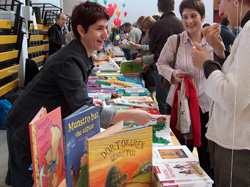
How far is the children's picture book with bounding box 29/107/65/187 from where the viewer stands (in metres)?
0.80

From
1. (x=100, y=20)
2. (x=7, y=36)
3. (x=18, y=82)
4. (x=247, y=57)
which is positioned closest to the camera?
(x=247, y=57)

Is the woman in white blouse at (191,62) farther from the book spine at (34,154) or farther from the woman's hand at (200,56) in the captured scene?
the book spine at (34,154)

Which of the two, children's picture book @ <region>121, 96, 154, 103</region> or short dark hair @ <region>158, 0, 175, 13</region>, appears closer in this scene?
children's picture book @ <region>121, 96, 154, 103</region>

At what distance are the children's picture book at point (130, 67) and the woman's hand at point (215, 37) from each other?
2.15m

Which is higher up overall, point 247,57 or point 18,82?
point 247,57

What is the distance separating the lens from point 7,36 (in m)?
3.97

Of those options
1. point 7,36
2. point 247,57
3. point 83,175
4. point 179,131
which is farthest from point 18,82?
point 247,57

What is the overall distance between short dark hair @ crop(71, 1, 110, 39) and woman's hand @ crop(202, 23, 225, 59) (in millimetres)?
540

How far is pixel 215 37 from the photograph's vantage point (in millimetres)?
1220

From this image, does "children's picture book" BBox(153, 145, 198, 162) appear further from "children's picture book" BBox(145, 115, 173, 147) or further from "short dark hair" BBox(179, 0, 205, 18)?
"short dark hair" BBox(179, 0, 205, 18)

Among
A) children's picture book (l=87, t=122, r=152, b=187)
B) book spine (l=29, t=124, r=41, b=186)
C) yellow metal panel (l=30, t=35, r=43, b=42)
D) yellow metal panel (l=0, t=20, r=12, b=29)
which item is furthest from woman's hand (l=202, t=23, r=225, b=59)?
yellow metal panel (l=30, t=35, r=43, b=42)

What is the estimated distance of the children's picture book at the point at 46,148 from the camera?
0.80m

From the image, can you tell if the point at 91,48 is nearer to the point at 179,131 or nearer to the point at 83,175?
the point at 83,175

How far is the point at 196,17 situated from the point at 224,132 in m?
1.16
